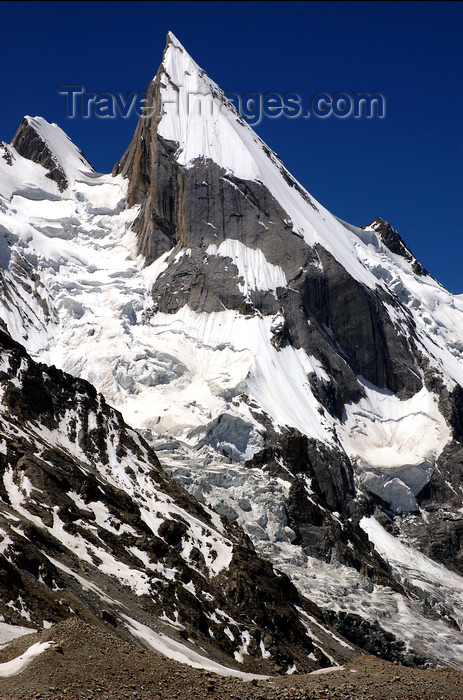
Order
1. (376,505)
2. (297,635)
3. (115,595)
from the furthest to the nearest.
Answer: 1. (376,505)
2. (297,635)
3. (115,595)

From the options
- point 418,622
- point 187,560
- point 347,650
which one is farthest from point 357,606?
point 187,560

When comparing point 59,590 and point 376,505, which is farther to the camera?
point 376,505

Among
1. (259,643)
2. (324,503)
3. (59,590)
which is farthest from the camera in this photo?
(324,503)

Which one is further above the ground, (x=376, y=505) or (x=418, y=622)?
(x=376, y=505)

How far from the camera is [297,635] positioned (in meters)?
97.8

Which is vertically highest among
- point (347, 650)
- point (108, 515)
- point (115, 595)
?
point (108, 515)

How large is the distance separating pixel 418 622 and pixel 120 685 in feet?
360

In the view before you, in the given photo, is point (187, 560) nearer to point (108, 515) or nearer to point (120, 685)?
point (108, 515)

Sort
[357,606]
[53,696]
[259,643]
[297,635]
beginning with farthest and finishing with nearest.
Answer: [357,606] < [297,635] < [259,643] < [53,696]

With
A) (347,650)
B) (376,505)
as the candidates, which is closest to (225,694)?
(347,650)

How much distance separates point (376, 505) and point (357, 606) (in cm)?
6652

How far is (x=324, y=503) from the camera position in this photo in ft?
561

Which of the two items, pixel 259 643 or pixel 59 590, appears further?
pixel 259 643

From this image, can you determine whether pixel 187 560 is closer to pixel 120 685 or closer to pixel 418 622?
pixel 418 622
